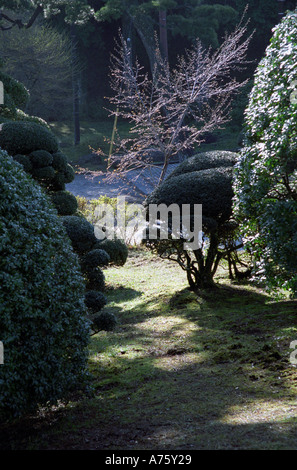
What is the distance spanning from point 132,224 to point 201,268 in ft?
19.0

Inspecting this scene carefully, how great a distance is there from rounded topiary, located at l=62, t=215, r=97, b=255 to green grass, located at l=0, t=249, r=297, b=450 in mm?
1181

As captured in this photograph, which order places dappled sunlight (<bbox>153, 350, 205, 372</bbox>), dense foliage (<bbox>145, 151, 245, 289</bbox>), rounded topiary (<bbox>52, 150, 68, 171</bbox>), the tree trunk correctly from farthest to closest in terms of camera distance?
the tree trunk < rounded topiary (<bbox>52, 150, 68, 171</bbox>) < dense foliage (<bbox>145, 151, 245, 289</bbox>) < dappled sunlight (<bbox>153, 350, 205, 372</bbox>)

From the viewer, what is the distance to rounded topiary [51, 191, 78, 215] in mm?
8258

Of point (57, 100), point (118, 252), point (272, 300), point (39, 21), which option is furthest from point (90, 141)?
point (272, 300)

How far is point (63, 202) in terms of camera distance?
829cm

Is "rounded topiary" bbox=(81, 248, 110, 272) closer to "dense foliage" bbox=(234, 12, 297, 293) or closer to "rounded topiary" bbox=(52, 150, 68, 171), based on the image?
"dense foliage" bbox=(234, 12, 297, 293)

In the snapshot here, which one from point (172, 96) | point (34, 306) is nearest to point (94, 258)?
point (34, 306)

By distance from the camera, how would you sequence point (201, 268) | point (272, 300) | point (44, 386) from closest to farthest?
point (44, 386) < point (272, 300) < point (201, 268)

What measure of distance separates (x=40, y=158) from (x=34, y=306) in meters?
4.73

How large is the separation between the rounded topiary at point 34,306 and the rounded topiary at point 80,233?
2.83 meters

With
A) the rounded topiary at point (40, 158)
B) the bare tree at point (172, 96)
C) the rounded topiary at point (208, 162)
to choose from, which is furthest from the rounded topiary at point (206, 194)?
the bare tree at point (172, 96)

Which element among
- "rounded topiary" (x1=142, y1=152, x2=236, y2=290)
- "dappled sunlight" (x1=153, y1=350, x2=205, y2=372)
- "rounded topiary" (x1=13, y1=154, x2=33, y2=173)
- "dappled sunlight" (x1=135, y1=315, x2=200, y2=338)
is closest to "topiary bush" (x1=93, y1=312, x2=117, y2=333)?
"dappled sunlight" (x1=153, y1=350, x2=205, y2=372)

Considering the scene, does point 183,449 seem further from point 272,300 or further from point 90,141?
point 90,141

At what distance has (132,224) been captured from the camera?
12969 millimetres
